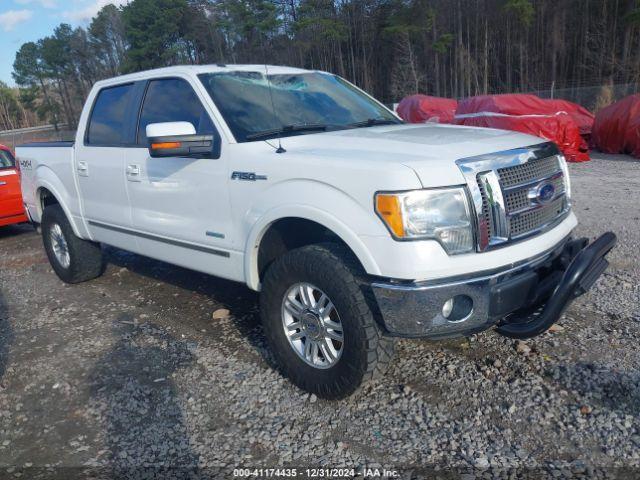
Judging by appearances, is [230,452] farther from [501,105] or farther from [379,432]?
[501,105]

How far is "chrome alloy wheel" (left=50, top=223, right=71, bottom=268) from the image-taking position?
5.94m

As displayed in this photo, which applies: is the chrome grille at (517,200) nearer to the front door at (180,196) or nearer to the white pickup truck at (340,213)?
the white pickup truck at (340,213)

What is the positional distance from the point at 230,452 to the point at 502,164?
7.02ft

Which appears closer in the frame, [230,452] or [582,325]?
[230,452]

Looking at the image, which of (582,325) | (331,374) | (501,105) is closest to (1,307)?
(331,374)

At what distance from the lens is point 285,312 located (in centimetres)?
341

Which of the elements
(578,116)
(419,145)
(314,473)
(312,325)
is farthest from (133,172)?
(578,116)

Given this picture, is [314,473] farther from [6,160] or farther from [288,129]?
[6,160]

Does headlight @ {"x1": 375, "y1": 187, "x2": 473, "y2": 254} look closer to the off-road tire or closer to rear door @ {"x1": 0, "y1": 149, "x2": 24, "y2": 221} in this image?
the off-road tire

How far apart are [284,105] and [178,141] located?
2.96ft

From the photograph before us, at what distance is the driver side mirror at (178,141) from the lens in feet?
11.4

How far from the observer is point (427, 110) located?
16.5m

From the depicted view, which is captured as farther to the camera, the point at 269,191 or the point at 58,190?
the point at 58,190

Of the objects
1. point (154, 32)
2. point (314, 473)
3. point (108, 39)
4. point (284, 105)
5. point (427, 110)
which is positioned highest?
point (108, 39)
